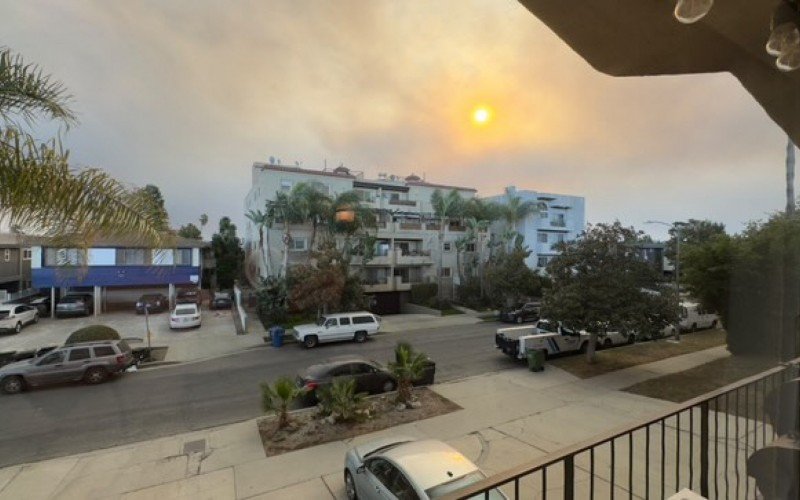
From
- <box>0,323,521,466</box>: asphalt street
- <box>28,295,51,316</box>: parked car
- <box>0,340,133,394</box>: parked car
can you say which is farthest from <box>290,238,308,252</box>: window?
<box>28,295,51,316</box>: parked car

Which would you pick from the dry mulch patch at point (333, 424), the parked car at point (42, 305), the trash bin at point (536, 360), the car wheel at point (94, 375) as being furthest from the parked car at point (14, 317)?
the trash bin at point (536, 360)

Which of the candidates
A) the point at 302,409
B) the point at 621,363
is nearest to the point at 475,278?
the point at 621,363

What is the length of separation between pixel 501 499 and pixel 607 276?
31.2 ft

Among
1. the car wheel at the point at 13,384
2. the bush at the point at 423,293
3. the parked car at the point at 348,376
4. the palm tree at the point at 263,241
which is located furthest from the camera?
the bush at the point at 423,293

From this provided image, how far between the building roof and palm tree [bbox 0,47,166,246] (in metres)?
4.92

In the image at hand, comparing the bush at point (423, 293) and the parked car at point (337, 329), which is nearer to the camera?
the parked car at point (337, 329)

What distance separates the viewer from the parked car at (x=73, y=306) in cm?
2167

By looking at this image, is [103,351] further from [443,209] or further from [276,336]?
[443,209]

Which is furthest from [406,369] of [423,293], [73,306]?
[73,306]

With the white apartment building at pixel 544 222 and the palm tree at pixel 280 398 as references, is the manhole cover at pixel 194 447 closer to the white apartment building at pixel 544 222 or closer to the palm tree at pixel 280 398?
the palm tree at pixel 280 398

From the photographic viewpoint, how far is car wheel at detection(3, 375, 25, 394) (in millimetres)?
11148

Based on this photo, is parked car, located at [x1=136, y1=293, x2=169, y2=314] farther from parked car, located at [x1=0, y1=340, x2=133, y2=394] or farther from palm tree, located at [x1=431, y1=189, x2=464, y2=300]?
palm tree, located at [x1=431, y1=189, x2=464, y2=300]

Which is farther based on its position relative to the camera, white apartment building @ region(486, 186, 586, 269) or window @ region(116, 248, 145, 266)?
white apartment building @ region(486, 186, 586, 269)

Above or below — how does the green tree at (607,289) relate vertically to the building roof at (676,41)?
below
